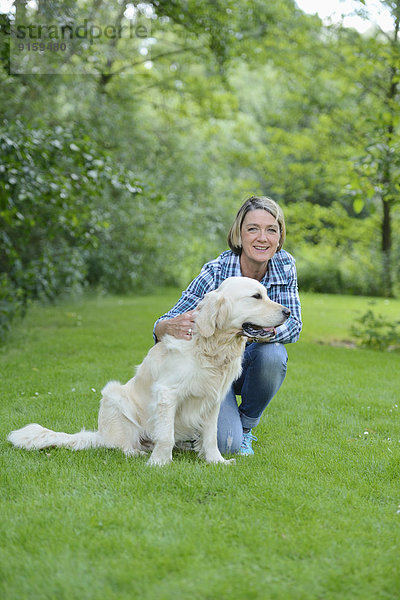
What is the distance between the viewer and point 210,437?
3.59 meters

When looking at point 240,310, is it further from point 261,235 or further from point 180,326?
point 261,235

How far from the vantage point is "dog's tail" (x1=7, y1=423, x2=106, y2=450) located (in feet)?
11.7

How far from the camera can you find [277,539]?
8.03 feet

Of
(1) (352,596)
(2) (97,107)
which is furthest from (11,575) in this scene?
(2) (97,107)

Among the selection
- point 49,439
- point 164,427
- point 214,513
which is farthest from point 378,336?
point 214,513

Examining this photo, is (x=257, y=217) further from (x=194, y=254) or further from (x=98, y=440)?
(x=194, y=254)

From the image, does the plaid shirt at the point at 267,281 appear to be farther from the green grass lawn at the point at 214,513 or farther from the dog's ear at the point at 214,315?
the green grass lawn at the point at 214,513

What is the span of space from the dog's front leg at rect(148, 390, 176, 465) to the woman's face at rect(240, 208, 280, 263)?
108 centimetres

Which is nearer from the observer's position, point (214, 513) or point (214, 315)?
point (214, 513)

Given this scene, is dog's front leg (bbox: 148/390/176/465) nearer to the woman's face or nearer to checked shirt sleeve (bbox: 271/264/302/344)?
checked shirt sleeve (bbox: 271/264/302/344)

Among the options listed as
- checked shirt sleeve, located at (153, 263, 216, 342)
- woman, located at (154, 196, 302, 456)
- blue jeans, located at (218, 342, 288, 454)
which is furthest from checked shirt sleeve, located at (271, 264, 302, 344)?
checked shirt sleeve, located at (153, 263, 216, 342)

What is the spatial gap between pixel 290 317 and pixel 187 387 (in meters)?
0.83

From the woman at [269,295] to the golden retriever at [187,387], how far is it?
0.20 m

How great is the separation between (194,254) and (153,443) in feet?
41.0
